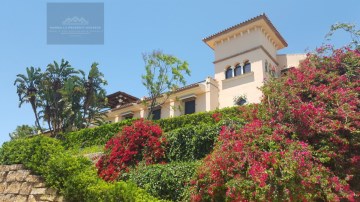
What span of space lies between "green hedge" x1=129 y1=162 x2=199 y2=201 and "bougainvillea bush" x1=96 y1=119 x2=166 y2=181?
7.37ft

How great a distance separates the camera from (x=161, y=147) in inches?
567

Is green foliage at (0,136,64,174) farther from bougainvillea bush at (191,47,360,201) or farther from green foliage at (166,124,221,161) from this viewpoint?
bougainvillea bush at (191,47,360,201)

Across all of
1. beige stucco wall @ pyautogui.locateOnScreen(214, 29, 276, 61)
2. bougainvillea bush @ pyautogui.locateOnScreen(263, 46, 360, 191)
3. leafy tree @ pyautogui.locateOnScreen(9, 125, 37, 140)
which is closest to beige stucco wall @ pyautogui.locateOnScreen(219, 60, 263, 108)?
beige stucco wall @ pyautogui.locateOnScreen(214, 29, 276, 61)

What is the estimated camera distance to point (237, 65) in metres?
28.8

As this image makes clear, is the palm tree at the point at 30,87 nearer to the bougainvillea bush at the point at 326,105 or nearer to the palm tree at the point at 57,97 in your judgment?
the palm tree at the point at 57,97

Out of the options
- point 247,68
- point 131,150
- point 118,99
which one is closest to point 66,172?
point 131,150

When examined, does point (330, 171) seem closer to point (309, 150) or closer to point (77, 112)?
point (309, 150)

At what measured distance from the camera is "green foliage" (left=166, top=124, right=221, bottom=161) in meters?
13.0

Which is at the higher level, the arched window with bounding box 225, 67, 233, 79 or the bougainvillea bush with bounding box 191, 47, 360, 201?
the arched window with bounding box 225, 67, 233, 79

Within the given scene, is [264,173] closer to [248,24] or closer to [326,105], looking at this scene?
[326,105]

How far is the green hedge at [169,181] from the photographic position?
10844 mm

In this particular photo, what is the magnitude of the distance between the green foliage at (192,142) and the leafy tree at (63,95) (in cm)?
1958

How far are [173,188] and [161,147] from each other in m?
3.58

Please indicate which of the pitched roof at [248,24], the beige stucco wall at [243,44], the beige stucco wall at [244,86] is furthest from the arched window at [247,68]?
the pitched roof at [248,24]
